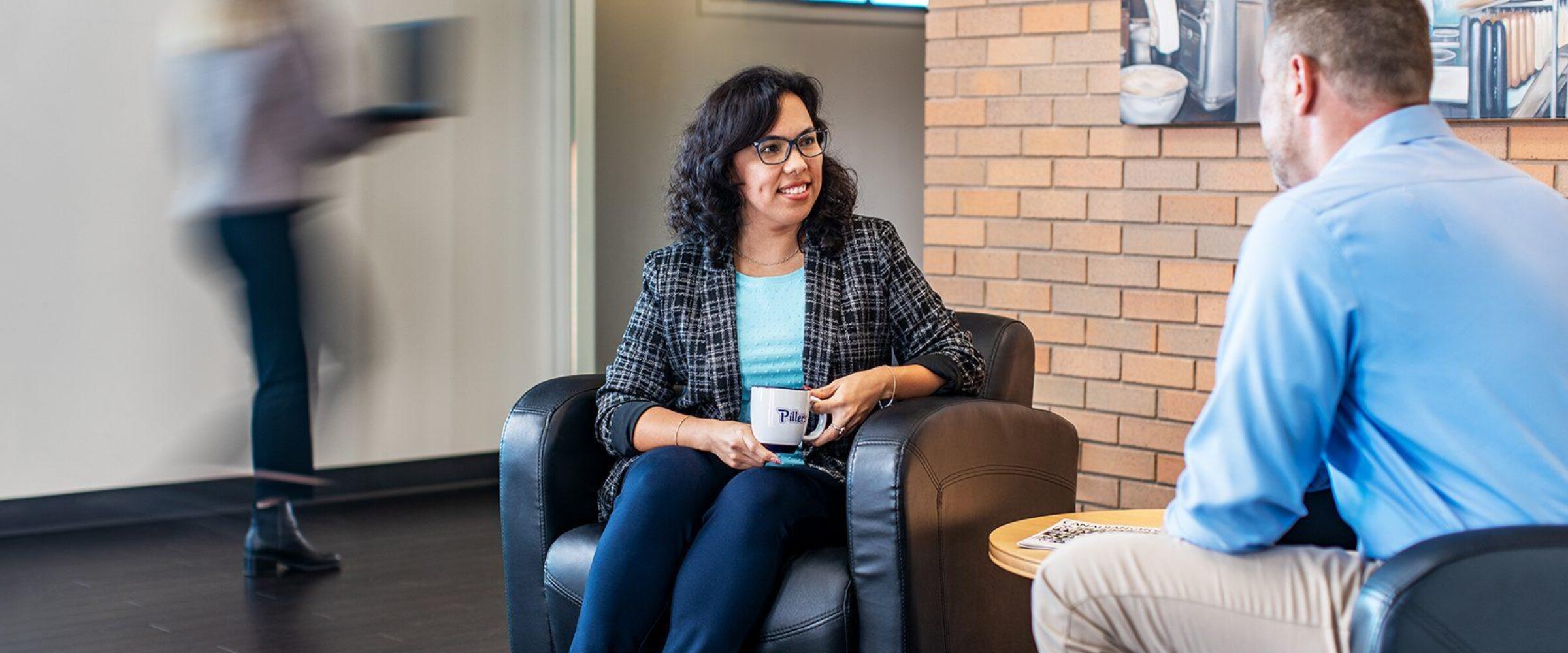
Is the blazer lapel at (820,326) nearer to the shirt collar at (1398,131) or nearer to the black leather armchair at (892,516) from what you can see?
the black leather armchair at (892,516)

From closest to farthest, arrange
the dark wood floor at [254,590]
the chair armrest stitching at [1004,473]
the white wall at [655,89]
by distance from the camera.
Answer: the chair armrest stitching at [1004,473], the dark wood floor at [254,590], the white wall at [655,89]

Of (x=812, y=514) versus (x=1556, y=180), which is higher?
(x=1556, y=180)

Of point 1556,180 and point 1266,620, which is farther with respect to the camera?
point 1556,180

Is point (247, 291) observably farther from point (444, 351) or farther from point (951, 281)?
point (951, 281)

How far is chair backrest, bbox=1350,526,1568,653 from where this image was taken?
1.29 meters

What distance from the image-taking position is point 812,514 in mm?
2297

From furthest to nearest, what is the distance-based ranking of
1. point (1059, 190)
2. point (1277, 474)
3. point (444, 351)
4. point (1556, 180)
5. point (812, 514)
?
1. point (444, 351)
2. point (1059, 190)
3. point (1556, 180)
4. point (812, 514)
5. point (1277, 474)

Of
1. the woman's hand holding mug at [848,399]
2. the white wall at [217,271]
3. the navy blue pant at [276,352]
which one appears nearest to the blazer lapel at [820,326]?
the woman's hand holding mug at [848,399]

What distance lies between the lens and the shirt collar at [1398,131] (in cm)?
155

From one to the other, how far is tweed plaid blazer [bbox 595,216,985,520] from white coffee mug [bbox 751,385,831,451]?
0.27 meters

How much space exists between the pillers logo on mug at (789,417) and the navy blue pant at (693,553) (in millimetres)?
118

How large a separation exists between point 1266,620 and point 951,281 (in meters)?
2.25

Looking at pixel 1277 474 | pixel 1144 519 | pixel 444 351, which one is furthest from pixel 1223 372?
pixel 444 351

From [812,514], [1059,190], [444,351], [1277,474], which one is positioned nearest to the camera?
[1277,474]
